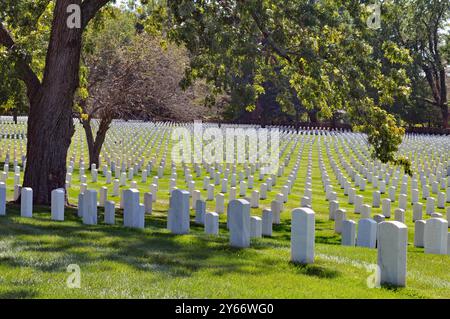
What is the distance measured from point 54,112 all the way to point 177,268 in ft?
21.4

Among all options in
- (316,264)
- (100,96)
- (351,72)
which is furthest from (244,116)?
(316,264)

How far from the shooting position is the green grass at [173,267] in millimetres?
5754

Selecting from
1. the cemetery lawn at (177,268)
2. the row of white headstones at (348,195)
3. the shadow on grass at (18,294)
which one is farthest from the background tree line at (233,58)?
the shadow on grass at (18,294)

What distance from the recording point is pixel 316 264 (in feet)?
22.7

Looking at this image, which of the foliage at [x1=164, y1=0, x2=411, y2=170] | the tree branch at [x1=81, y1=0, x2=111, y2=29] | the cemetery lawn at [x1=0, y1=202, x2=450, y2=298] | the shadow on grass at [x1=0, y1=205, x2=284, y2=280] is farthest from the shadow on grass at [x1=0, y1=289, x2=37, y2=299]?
the tree branch at [x1=81, y1=0, x2=111, y2=29]

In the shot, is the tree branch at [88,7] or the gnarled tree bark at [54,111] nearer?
the gnarled tree bark at [54,111]

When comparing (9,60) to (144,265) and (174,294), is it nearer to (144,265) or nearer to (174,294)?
(144,265)

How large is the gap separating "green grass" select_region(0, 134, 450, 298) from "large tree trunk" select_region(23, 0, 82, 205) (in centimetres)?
269

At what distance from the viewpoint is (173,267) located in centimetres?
666

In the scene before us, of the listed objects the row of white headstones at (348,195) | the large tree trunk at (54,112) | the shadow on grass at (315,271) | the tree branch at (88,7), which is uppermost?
the tree branch at (88,7)

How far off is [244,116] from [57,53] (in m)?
62.8

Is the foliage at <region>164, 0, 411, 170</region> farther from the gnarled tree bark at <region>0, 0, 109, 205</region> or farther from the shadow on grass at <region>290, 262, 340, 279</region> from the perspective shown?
the shadow on grass at <region>290, 262, 340, 279</region>

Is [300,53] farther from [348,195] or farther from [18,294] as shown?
[18,294]

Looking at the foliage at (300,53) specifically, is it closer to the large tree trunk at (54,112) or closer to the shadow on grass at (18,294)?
the large tree trunk at (54,112)
